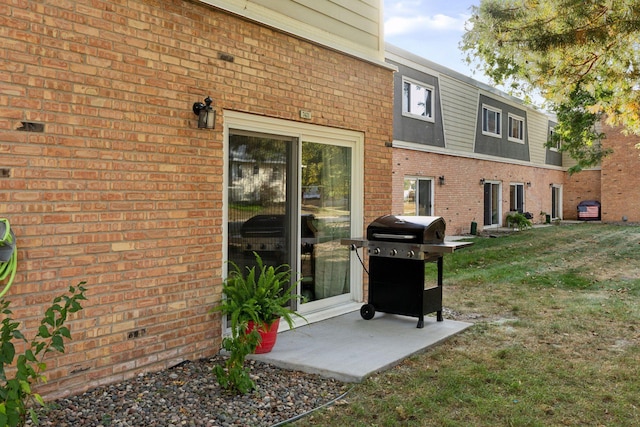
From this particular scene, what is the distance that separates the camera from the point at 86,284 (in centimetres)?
389

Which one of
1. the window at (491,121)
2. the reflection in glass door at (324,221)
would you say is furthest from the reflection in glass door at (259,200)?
the window at (491,121)

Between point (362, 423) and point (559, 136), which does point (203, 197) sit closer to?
point (362, 423)

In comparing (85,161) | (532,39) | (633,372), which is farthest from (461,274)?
(85,161)

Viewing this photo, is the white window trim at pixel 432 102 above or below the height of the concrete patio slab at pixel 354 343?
above

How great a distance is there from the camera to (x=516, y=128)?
23219mm

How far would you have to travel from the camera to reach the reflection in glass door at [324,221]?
611cm

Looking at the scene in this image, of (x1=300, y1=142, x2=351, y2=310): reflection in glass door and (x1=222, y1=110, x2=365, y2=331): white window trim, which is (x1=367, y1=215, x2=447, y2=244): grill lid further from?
(x1=222, y1=110, x2=365, y2=331): white window trim

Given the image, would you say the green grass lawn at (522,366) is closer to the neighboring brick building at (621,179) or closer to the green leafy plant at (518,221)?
the green leafy plant at (518,221)

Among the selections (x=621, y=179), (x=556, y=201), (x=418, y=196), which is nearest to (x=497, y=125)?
(x=418, y=196)

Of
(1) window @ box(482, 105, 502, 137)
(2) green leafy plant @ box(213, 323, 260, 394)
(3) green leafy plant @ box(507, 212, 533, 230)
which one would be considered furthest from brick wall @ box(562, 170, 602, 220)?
(2) green leafy plant @ box(213, 323, 260, 394)

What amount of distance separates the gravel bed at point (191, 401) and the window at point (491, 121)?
58.2 ft

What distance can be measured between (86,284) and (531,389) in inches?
138

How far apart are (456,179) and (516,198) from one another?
652cm

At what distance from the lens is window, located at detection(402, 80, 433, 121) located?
1568 centimetres
